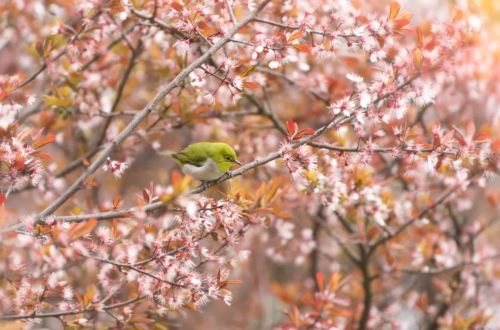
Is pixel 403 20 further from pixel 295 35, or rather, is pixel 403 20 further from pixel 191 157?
pixel 191 157

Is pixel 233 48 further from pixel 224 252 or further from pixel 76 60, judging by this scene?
pixel 224 252

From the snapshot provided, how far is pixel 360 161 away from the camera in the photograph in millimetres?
3891

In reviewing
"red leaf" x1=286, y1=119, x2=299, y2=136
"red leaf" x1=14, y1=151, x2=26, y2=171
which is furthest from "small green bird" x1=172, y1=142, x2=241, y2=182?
"red leaf" x1=14, y1=151, x2=26, y2=171

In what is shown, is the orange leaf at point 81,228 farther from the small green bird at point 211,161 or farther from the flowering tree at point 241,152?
the small green bird at point 211,161

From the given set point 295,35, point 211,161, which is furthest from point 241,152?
point 295,35

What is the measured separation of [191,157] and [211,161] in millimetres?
353

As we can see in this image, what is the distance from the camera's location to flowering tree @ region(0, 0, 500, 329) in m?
3.84

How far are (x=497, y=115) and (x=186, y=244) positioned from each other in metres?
4.75

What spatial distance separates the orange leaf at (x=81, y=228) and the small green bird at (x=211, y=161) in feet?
5.38

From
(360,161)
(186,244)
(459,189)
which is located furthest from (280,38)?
(459,189)

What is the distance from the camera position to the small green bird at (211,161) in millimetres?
4859

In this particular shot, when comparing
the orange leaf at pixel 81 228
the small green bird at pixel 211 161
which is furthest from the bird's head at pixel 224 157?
the orange leaf at pixel 81 228

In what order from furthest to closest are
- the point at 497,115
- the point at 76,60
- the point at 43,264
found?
the point at 497,115, the point at 76,60, the point at 43,264

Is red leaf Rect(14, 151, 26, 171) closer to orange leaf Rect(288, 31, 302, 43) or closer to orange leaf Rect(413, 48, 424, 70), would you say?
orange leaf Rect(288, 31, 302, 43)
